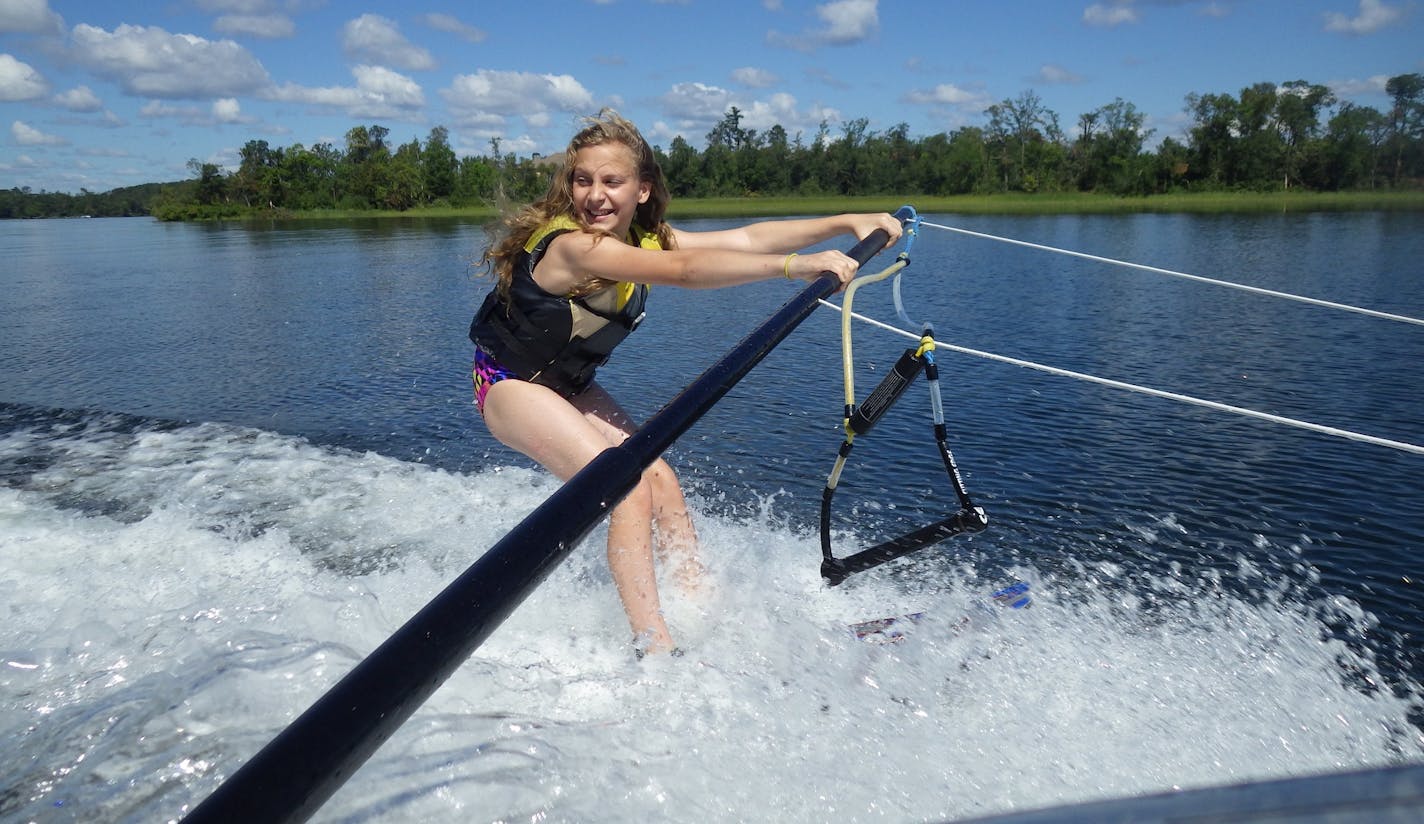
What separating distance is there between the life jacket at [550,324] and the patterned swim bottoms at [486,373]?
0.03m

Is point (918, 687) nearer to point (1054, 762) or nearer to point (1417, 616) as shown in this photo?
point (1054, 762)

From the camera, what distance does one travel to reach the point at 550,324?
3.55 metres

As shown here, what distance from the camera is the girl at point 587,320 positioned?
10.9 feet

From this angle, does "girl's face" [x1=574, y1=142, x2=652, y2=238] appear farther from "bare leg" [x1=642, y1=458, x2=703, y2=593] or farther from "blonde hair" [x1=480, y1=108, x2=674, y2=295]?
"bare leg" [x1=642, y1=458, x2=703, y2=593]

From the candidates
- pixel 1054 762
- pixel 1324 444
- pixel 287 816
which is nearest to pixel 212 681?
pixel 287 816

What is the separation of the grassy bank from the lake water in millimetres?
43184

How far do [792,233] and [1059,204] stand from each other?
7065 cm

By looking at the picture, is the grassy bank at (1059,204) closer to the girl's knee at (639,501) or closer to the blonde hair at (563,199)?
the blonde hair at (563,199)

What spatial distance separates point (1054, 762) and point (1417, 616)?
3.07m

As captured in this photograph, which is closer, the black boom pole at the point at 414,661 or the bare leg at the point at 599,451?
the black boom pole at the point at 414,661

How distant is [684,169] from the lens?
314 ft

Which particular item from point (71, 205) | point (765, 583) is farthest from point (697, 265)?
point (71, 205)

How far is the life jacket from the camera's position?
3.51 m

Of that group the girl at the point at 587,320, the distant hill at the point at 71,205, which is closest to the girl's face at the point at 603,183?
the girl at the point at 587,320
